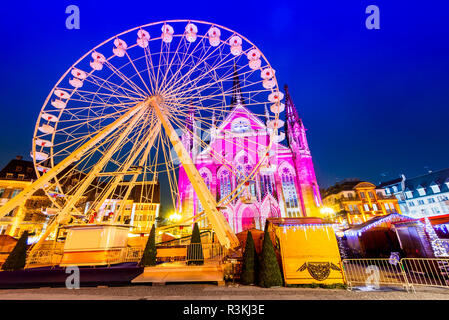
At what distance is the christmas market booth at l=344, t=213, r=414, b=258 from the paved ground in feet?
33.7

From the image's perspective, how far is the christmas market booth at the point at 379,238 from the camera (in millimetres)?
16250

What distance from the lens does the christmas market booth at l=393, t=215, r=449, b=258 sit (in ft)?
34.5

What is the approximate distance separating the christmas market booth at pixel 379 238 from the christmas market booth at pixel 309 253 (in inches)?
439

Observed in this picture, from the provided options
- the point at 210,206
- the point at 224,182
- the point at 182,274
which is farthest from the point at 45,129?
the point at 224,182

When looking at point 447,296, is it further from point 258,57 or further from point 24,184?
point 24,184

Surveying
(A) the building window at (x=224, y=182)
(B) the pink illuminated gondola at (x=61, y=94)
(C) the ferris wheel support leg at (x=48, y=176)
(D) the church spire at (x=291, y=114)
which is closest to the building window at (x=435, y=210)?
(D) the church spire at (x=291, y=114)

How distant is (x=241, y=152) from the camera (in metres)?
32.4

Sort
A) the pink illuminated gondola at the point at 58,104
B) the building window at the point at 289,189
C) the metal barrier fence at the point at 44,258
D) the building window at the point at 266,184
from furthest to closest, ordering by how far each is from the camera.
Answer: the building window at the point at 266,184, the building window at the point at 289,189, the pink illuminated gondola at the point at 58,104, the metal barrier fence at the point at 44,258

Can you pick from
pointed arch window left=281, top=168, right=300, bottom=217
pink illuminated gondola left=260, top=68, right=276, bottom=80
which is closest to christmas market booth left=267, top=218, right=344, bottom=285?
pink illuminated gondola left=260, top=68, right=276, bottom=80

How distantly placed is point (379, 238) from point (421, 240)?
671 cm

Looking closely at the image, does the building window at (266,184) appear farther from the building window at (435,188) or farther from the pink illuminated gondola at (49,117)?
the building window at (435,188)

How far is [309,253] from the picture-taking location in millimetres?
8914

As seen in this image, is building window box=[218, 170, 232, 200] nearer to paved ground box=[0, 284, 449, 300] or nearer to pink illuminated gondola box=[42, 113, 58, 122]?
paved ground box=[0, 284, 449, 300]

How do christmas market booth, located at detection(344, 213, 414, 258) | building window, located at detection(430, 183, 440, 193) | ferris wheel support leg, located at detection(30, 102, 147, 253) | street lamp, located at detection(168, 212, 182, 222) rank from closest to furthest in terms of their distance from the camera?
ferris wheel support leg, located at detection(30, 102, 147, 253)
christmas market booth, located at detection(344, 213, 414, 258)
street lamp, located at detection(168, 212, 182, 222)
building window, located at detection(430, 183, 440, 193)
